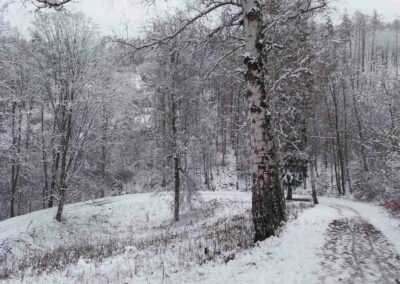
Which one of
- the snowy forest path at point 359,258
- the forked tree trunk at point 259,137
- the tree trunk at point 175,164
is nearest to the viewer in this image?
the snowy forest path at point 359,258

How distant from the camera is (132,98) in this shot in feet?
145

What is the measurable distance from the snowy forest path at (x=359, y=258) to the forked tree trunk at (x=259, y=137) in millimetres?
1444

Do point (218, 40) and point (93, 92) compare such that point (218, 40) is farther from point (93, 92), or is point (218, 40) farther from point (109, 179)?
point (109, 179)

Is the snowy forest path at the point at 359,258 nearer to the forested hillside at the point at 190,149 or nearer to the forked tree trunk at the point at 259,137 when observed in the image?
the forested hillside at the point at 190,149

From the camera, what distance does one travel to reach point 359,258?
672 centimetres

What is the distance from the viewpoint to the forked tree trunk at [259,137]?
7945mm

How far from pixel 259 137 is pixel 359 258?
3144 millimetres

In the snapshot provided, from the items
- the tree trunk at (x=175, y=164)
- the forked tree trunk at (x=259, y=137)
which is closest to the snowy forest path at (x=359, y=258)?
the forked tree trunk at (x=259, y=137)

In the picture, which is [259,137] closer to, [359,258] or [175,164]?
[359,258]

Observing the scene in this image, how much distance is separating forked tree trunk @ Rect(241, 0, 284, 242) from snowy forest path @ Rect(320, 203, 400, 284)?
1.44 meters

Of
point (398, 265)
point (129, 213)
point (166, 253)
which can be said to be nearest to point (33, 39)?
point (129, 213)

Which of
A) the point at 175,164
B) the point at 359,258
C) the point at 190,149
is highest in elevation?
the point at 190,149

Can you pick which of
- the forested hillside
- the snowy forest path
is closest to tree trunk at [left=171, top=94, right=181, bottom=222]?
the forested hillside

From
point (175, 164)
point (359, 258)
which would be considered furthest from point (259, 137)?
point (175, 164)
